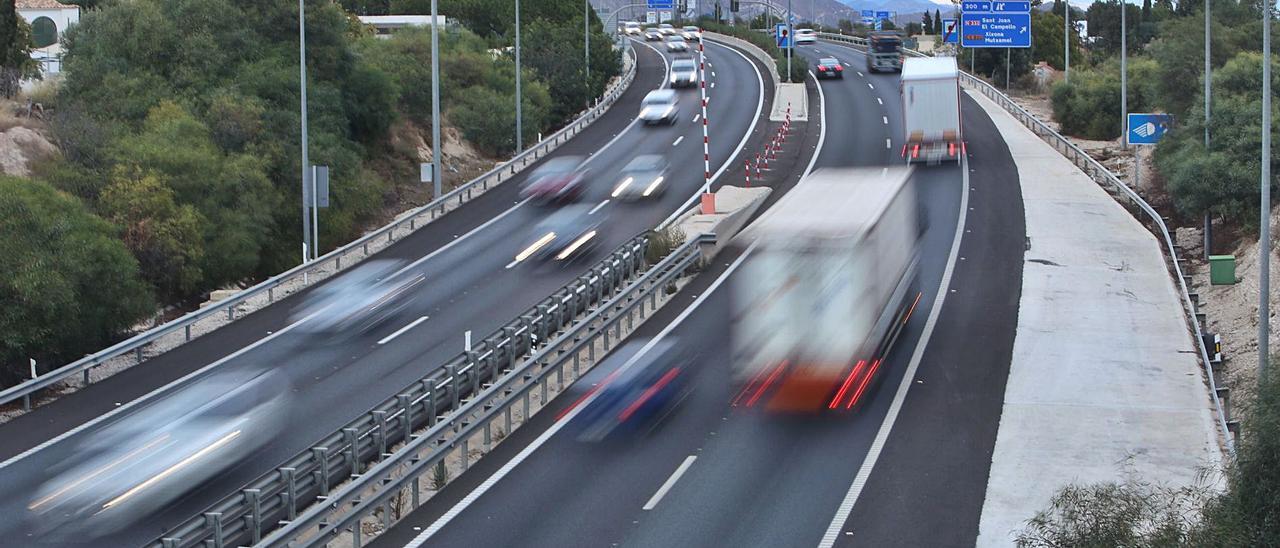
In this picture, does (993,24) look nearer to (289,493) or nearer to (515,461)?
(515,461)

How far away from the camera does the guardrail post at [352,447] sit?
19.2m

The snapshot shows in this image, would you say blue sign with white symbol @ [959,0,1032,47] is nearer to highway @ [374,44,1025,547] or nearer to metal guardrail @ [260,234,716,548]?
highway @ [374,44,1025,547]

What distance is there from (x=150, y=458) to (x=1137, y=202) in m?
32.6

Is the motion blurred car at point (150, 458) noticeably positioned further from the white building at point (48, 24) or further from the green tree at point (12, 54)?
the white building at point (48, 24)

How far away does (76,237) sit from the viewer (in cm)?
2816

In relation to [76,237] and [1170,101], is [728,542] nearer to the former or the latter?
[76,237]

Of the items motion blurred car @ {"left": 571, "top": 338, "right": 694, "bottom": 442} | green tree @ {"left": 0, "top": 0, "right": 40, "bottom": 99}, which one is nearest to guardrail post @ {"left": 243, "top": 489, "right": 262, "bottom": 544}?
motion blurred car @ {"left": 571, "top": 338, "right": 694, "bottom": 442}

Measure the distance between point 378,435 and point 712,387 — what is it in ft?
23.1

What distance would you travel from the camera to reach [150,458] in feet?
63.9

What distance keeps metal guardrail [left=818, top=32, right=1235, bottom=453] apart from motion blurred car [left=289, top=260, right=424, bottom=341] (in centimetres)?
1704

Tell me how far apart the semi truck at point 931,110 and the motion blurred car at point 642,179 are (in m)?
9.23

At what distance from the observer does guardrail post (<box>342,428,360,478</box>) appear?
19219 mm

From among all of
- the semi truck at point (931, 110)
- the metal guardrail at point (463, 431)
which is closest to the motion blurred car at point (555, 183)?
the semi truck at point (931, 110)

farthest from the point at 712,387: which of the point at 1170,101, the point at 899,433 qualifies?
the point at 1170,101
